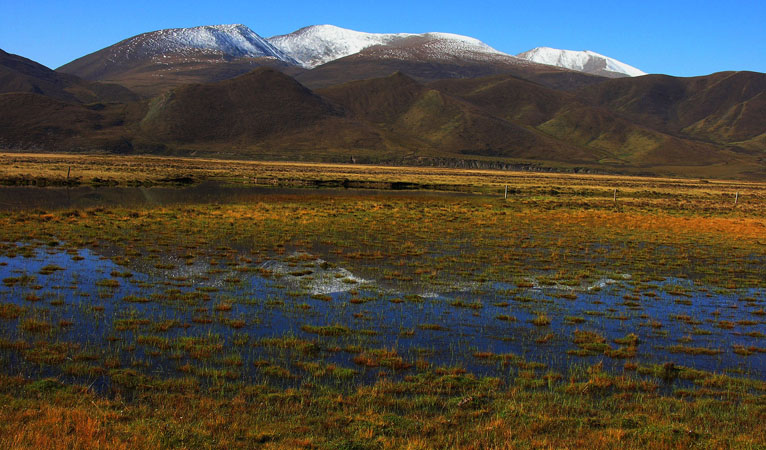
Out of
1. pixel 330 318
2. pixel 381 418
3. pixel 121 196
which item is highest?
pixel 121 196

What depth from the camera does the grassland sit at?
8.95 m

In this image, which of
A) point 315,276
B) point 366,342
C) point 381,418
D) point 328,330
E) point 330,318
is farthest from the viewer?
point 315,276

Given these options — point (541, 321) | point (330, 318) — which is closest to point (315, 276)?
point (330, 318)

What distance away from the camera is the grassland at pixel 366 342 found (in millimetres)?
8953

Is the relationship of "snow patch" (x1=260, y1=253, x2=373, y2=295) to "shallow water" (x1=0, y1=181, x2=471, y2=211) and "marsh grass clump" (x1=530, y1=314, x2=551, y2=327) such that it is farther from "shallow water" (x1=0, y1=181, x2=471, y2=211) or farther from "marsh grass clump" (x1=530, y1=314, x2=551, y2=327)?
"shallow water" (x1=0, y1=181, x2=471, y2=211)

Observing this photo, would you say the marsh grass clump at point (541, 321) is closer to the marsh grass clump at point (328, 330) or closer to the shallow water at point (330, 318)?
the shallow water at point (330, 318)

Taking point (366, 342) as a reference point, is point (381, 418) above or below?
above

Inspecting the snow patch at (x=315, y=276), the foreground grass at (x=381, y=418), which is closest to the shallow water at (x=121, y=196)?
the snow patch at (x=315, y=276)

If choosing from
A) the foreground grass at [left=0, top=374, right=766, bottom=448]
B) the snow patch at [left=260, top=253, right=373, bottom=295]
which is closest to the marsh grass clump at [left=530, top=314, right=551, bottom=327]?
the foreground grass at [left=0, top=374, right=766, bottom=448]

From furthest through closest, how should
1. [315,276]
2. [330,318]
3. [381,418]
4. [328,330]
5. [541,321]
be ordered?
1. [315,276]
2. [541,321]
3. [330,318]
4. [328,330]
5. [381,418]

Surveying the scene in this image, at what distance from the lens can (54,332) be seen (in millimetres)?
12914

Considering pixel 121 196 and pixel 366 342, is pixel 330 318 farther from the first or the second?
pixel 121 196

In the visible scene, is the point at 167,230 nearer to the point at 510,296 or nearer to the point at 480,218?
the point at 510,296

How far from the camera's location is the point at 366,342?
44.4 ft
